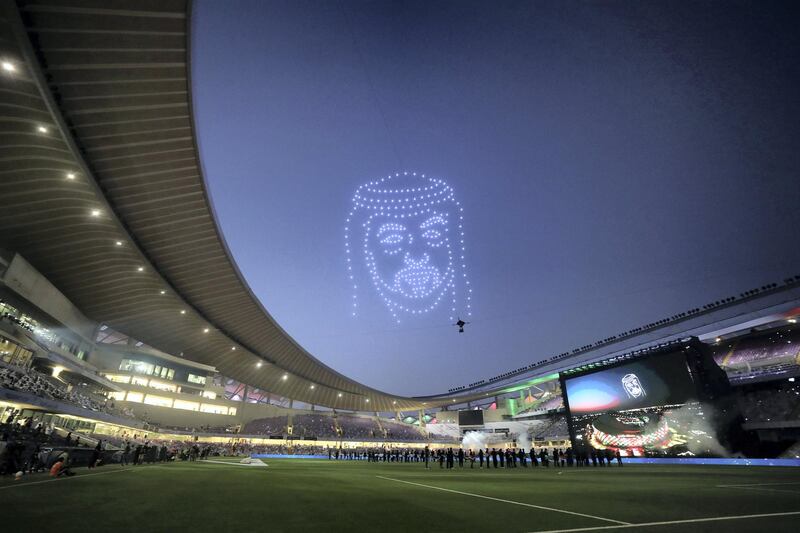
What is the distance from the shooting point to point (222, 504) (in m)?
6.76

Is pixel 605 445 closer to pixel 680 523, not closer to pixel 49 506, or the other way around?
pixel 680 523

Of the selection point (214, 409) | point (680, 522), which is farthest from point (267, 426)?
point (680, 522)

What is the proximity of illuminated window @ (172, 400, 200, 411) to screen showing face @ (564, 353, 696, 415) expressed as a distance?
187 feet

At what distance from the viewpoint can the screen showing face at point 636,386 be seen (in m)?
28.9

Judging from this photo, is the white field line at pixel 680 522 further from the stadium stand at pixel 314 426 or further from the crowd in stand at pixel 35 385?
the stadium stand at pixel 314 426

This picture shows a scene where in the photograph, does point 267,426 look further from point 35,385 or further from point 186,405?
point 35,385

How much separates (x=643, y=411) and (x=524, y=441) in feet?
139

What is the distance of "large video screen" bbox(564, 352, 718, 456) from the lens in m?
28.0

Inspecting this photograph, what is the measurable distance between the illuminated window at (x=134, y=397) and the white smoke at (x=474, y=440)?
189 ft

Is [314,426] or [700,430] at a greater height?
[700,430]

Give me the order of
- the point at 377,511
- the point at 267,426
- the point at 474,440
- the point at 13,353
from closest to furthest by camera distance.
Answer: the point at 377,511 < the point at 13,353 < the point at 267,426 < the point at 474,440

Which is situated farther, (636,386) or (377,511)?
(636,386)

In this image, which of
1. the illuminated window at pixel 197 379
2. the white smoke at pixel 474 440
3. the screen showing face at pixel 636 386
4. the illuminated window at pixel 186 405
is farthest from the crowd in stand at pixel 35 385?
the white smoke at pixel 474 440

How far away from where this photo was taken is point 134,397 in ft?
174
